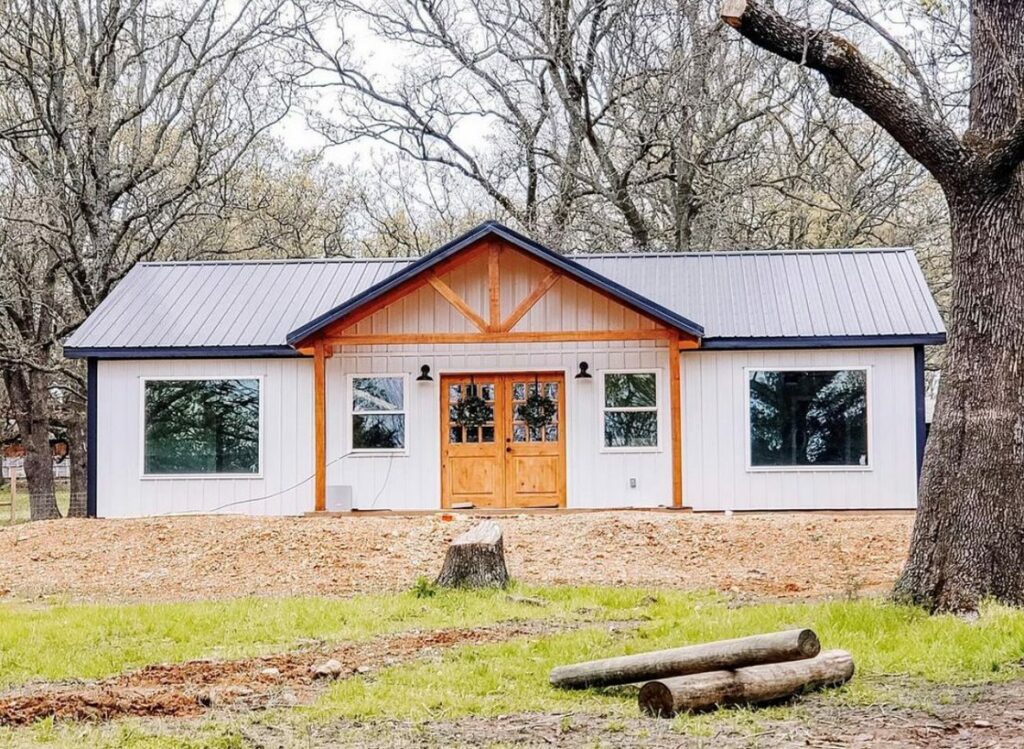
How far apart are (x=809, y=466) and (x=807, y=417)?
68 cm

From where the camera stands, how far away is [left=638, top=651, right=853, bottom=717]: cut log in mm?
5293

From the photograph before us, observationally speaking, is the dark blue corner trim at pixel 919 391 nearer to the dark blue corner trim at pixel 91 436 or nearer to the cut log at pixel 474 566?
the cut log at pixel 474 566

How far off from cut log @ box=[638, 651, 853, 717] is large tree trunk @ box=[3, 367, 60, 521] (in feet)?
68.0

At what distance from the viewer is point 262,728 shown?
5.21m

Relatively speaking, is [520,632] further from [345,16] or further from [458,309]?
[345,16]

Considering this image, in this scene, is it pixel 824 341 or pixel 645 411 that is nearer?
pixel 824 341

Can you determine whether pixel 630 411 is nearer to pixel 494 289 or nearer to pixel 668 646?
pixel 494 289

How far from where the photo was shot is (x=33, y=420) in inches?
957

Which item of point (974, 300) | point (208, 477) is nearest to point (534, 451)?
point (208, 477)

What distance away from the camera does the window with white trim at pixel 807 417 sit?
623 inches

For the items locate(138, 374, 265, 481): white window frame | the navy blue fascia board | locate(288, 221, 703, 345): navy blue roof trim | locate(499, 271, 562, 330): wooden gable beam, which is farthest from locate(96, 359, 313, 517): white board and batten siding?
the navy blue fascia board

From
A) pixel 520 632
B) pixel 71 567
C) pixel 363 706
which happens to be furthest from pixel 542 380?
pixel 363 706

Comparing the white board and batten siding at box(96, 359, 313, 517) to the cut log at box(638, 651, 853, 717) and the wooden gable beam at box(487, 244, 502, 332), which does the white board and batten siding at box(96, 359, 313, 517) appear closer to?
the wooden gable beam at box(487, 244, 502, 332)

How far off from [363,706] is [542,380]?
10.9m
